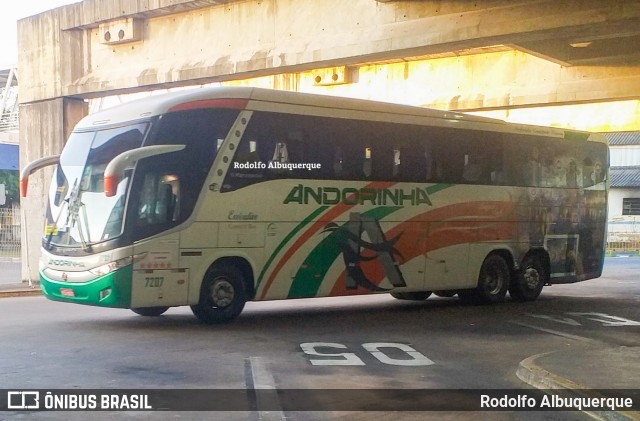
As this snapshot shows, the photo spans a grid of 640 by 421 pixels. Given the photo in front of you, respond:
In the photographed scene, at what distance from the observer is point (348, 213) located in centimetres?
1526

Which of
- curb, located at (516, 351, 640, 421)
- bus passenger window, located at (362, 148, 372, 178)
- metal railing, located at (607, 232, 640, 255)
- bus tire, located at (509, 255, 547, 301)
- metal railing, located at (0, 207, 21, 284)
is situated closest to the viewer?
curb, located at (516, 351, 640, 421)

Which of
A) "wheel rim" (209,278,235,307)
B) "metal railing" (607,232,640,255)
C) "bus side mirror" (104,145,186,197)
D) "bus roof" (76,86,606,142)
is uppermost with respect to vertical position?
"bus roof" (76,86,606,142)

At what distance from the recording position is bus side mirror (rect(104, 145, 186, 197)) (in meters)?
12.4

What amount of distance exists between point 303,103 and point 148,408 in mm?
7876

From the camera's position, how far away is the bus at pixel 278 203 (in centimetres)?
1302

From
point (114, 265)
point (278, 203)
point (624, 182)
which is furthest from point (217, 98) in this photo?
point (624, 182)

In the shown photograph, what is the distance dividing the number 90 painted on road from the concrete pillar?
13771 millimetres

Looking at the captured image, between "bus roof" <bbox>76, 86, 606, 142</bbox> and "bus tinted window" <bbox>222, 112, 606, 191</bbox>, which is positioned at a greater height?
"bus roof" <bbox>76, 86, 606, 142</bbox>

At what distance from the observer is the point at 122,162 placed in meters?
12.5

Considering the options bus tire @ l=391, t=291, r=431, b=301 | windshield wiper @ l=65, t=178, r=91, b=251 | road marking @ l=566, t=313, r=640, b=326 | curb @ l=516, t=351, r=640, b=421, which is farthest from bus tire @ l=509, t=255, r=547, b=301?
windshield wiper @ l=65, t=178, r=91, b=251

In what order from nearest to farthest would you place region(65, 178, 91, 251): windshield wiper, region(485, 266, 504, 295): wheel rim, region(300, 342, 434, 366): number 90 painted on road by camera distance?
region(300, 342, 434, 366): number 90 painted on road
region(65, 178, 91, 251): windshield wiper
region(485, 266, 504, 295): wheel rim

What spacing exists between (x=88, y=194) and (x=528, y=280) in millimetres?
10407

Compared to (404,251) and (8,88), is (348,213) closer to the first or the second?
(404,251)

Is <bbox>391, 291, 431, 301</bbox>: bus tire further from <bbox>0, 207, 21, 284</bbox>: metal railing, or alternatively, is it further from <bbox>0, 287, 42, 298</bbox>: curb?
<bbox>0, 207, 21, 284</bbox>: metal railing
